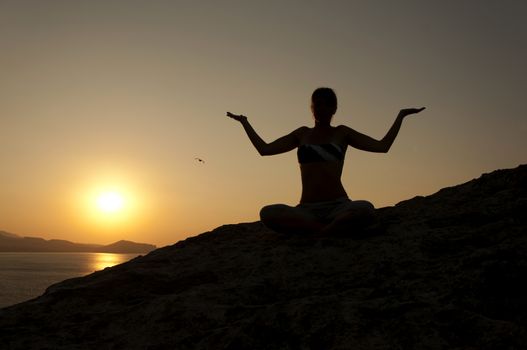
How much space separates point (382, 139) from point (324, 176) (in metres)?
0.84

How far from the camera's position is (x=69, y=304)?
434cm

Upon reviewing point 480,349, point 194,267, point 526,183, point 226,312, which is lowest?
point 480,349

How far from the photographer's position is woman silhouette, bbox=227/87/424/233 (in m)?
5.18

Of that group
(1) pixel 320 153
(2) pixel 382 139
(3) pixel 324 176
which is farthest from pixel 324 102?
(3) pixel 324 176

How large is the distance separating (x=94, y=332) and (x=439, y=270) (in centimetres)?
293

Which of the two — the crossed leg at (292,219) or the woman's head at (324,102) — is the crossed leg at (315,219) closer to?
the crossed leg at (292,219)

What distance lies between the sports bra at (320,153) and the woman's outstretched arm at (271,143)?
1.35 ft

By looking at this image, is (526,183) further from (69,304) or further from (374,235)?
(69,304)

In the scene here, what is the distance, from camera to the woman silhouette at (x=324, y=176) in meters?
5.18

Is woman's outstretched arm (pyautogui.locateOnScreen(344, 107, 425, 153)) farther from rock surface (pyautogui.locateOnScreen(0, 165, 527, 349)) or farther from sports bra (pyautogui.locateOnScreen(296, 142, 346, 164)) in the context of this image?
rock surface (pyautogui.locateOnScreen(0, 165, 527, 349))

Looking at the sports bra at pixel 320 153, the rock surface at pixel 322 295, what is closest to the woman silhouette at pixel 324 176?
the sports bra at pixel 320 153

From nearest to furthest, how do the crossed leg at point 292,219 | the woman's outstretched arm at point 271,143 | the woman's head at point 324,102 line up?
the crossed leg at point 292,219
the woman's head at point 324,102
the woman's outstretched arm at point 271,143

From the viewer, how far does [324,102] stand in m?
5.75

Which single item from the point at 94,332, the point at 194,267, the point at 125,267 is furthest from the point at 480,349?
the point at 125,267
